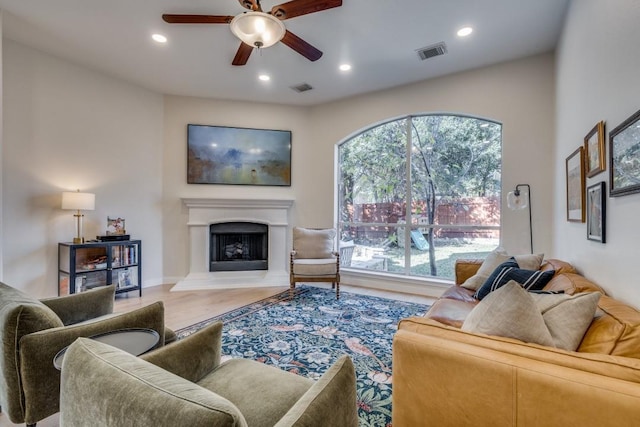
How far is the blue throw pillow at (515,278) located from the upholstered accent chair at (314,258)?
6.50 feet

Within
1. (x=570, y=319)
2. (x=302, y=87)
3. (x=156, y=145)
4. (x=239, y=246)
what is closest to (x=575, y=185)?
(x=570, y=319)

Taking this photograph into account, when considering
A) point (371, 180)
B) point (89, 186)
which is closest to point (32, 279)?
point (89, 186)

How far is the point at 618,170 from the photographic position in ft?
5.45

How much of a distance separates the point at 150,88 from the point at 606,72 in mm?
5310

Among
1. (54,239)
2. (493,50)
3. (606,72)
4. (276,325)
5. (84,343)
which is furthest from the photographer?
(54,239)

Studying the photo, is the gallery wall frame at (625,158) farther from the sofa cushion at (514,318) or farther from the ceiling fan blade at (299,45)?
the ceiling fan blade at (299,45)

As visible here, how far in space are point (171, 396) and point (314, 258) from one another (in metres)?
3.93

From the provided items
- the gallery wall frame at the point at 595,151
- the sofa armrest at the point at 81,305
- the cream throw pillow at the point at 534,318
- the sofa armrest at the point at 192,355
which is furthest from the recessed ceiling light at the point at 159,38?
the gallery wall frame at the point at 595,151

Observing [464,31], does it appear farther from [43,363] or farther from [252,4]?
[43,363]

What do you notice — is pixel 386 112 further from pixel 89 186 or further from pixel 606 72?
pixel 89 186

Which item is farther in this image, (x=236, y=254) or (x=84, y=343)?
(x=236, y=254)

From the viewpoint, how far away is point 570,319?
1276mm

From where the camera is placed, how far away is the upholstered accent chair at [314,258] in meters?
4.16

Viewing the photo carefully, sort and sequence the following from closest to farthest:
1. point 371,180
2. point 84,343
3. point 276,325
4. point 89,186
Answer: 1. point 84,343
2. point 276,325
3. point 89,186
4. point 371,180
